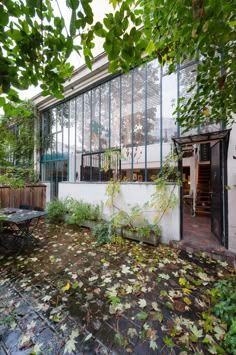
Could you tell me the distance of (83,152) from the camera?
742 cm

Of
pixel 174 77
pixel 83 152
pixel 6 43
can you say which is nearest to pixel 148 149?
pixel 174 77

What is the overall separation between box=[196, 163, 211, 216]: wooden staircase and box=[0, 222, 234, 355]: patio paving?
415 centimetres

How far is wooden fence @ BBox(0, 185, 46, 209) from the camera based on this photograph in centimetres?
700

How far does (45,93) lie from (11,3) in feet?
1.96

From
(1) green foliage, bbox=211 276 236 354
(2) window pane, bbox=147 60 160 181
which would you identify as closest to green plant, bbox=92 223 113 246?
(2) window pane, bbox=147 60 160 181

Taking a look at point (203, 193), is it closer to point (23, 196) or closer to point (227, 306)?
point (227, 306)

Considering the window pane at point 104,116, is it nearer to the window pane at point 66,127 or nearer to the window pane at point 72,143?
the window pane at point 72,143

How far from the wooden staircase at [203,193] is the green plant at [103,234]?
4.55 meters

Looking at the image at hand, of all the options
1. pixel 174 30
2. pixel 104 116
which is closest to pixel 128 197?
pixel 104 116

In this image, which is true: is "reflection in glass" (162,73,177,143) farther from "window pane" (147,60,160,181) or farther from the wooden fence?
the wooden fence

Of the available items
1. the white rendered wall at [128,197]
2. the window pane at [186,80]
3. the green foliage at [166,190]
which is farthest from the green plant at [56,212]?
the window pane at [186,80]

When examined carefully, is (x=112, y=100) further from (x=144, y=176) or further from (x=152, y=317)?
(x=152, y=317)

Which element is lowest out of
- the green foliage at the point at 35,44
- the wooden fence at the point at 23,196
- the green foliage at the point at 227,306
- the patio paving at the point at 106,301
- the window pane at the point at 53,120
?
the patio paving at the point at 106,301

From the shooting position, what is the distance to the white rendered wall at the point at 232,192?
143 inches
